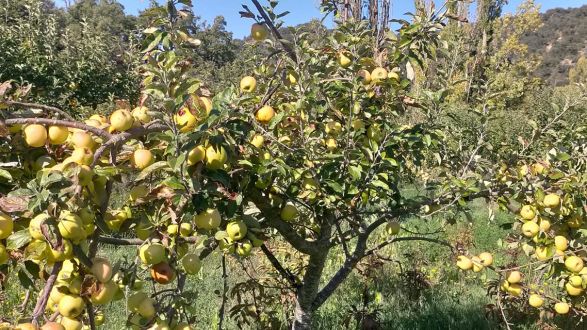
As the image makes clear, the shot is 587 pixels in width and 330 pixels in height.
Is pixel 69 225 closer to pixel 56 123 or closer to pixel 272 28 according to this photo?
pixel 56 123

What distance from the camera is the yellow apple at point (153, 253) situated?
3.33ft

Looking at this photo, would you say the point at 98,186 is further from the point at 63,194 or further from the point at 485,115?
the point at 485,115

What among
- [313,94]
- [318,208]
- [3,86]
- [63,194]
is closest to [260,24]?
[313,94]

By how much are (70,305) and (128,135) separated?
14.2 inches

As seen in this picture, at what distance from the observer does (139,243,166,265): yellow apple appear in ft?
3.33

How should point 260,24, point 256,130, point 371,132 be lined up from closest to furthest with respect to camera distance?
point 256,130, point 260,24, point 371,132

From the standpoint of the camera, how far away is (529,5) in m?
19.6

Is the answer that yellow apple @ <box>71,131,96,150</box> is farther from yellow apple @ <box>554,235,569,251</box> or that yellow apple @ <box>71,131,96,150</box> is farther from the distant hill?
the distant hill

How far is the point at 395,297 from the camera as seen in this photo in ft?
13.2

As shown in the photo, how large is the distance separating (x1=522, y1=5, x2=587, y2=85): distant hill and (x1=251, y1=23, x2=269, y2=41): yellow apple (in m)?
48.4

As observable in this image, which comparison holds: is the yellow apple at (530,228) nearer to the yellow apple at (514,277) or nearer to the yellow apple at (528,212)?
the yellow apple at (528,212)

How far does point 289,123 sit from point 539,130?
1217 mm

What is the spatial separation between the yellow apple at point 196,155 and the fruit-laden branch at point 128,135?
12 cm

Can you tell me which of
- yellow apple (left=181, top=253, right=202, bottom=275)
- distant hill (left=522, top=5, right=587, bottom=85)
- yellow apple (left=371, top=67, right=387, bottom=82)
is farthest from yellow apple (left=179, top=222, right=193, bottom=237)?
distant hill (left=522, top=5, right=587, bottom=85)
